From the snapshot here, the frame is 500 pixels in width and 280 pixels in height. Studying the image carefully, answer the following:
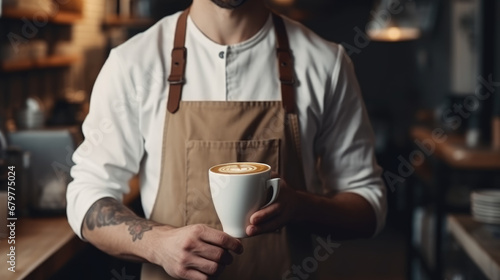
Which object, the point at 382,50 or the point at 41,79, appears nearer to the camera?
the point at 41,79

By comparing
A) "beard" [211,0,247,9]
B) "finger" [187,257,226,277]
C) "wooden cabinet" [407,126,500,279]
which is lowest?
"wooden cabinet" [407,126,500,279]

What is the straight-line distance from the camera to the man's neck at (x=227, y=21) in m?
1.64

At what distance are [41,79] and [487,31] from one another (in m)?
3.74

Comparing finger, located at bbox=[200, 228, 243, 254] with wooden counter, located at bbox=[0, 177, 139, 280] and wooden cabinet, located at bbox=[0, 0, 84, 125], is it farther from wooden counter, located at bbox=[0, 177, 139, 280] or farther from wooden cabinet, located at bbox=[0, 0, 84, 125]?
wooden cabinet, located at bbox=[0, 0, 84, 125]

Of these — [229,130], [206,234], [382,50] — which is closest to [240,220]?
[206,234]

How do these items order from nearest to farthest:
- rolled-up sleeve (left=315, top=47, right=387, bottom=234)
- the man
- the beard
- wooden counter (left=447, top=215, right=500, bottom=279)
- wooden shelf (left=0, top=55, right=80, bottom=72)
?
1. the beard
2. the man
3. rolled-up sleeve (left=315, top=47, right=387, bottom=234)
4. wooden counter (left=447, top=215, right=500, bottom=279)
5. wooden shelf (left=0, top=55, right=80, bottom=72)

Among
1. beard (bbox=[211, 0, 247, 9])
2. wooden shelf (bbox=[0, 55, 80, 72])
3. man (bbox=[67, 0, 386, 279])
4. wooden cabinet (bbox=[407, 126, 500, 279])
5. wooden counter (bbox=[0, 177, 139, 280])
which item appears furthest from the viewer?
wooden cabinet (bbox=[407, 126, 500, 279])

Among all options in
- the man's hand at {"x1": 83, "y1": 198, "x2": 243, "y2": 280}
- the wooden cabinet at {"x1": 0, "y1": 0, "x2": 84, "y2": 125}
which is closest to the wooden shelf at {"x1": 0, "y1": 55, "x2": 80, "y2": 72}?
the wooden cabinet at {"x1": 0, "y1": 0, "x2": 84, "y2": 125}

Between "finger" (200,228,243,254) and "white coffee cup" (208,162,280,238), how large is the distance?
0.07 ft

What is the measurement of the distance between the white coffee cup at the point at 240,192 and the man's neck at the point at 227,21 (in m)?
0.51

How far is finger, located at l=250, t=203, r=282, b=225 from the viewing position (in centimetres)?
123

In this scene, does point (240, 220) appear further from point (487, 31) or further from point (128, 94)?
point (487, 31)

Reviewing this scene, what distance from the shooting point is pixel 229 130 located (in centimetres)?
159

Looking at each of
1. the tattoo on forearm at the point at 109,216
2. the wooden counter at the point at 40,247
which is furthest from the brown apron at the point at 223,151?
the wooden counter at the point at 40,247
